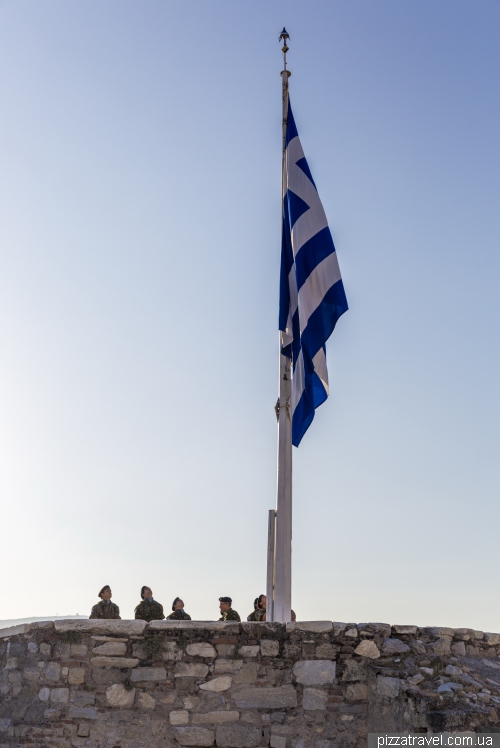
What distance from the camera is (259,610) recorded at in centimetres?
945

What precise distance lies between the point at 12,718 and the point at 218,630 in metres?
2.31

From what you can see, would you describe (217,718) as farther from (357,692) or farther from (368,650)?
(368,650)

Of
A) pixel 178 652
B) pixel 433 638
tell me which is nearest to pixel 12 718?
pixel 178 652

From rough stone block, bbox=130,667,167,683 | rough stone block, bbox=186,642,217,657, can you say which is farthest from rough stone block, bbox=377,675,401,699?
rough stone block, bbox=130,667,167,683

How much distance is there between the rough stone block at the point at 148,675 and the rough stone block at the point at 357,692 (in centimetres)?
176

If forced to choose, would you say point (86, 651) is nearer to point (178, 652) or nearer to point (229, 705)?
point (178, 652)

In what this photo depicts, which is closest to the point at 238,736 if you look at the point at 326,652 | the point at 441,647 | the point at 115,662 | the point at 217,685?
the point at 217,685

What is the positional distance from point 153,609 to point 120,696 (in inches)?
91.5

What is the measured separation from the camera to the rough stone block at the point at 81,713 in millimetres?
7270

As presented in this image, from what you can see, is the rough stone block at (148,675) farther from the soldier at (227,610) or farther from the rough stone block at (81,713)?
the soldier at (227,610)

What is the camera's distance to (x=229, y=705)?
23.6ft

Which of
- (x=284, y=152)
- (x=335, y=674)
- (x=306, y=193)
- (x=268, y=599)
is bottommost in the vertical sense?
(x=335, y=674)

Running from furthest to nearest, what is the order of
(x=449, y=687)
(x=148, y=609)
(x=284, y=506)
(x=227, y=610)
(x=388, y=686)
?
(x=148, y=609)
(x=227, y=610)
(x=284, y=506)
(x=388, y=686)
(x=449, y=687)

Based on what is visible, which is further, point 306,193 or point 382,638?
point 306,193
